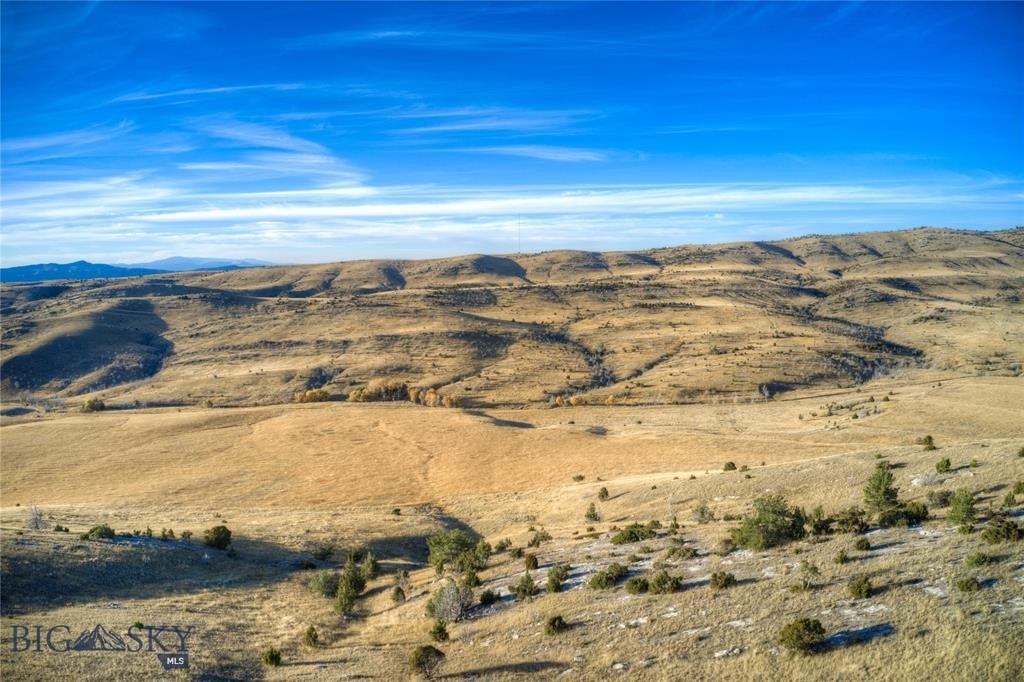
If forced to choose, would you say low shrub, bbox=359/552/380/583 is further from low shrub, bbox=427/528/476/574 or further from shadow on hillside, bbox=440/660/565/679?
shadow on hillside, bbox=440/660/565/679

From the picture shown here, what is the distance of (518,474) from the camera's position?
5238 cm

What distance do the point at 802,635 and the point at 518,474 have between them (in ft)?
121

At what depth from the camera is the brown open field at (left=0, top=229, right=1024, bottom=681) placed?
61.7 ft

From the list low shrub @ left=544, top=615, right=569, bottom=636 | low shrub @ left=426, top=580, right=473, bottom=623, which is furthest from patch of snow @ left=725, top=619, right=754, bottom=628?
low shrub @ left=426, top=580, right=473, bottom=623

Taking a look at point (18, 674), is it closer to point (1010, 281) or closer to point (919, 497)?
point (919, 497)

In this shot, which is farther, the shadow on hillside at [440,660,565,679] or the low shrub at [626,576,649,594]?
the low shrub at [626,576,649,594]

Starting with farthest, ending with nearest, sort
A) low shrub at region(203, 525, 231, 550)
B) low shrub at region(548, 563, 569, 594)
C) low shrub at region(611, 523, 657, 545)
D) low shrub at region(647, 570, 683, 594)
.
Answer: low shrub at region(203, 525, 231, 550), low shrub at region(611, 523, 657, 545), low shrub at region(548, 563, 569, 594), low shrub at region(647, 570, 683, 594)

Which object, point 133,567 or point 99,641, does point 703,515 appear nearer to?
point 99,641

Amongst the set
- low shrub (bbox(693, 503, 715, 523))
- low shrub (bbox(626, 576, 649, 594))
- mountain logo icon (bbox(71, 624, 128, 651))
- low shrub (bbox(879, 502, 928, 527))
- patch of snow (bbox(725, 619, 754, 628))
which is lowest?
mountain logo icon (bbox(71, 624, 128, 651))

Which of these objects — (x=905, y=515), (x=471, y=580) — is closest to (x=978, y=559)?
(x=905, y=515)

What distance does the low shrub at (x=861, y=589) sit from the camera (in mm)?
18031

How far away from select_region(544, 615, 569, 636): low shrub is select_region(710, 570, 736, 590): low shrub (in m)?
5.58

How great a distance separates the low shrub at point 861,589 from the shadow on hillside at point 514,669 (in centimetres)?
947

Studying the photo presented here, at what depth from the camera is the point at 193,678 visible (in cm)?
1992
